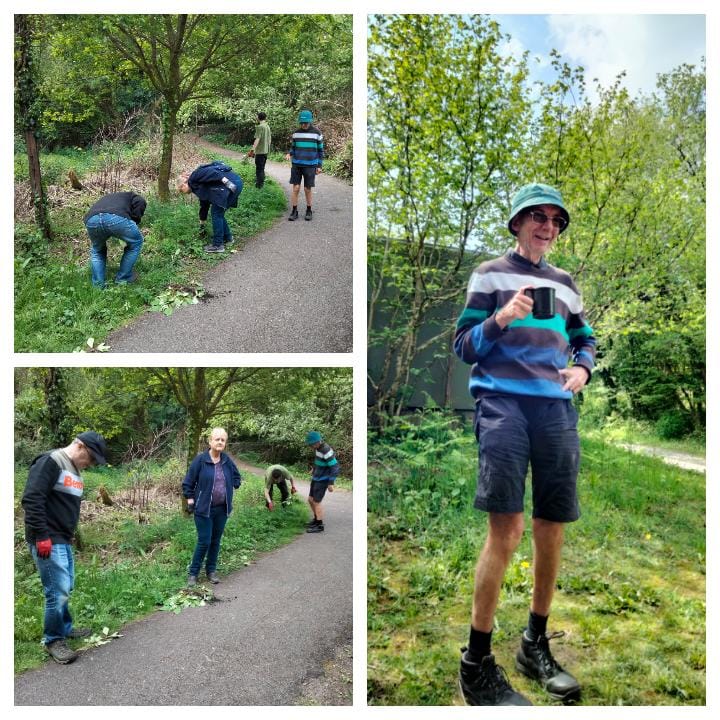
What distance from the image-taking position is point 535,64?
10.1ft

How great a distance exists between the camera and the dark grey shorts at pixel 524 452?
2527 mm

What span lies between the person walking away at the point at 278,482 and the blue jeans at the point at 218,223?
129cm

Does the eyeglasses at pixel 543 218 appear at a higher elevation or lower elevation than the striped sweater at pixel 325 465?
higher

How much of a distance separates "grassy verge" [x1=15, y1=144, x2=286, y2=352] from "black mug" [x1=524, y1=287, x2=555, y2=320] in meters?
1.63

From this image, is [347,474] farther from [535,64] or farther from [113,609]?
[535,64]

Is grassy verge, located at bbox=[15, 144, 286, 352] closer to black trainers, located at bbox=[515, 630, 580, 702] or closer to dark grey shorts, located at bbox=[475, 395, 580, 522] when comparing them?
A: dark grey shorts, located at bbox=[475, 395, 580, 522]

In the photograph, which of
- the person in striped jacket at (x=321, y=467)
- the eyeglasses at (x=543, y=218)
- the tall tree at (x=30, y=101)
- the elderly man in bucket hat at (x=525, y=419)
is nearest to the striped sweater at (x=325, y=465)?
the person in striped jacket at (x=321, y=467)

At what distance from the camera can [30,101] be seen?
3291 mm

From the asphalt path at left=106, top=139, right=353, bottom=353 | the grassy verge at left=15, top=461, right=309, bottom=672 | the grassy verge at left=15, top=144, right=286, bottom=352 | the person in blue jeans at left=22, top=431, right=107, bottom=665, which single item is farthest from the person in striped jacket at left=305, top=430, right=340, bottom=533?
the person in blue jeans at left=22, top=431, right=107, bottom=665

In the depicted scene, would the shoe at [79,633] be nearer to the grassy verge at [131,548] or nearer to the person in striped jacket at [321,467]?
the grassy verge at [131,548]

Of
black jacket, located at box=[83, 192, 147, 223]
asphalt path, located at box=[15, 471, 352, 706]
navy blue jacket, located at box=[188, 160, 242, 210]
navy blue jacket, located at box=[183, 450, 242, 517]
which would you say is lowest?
asphalt path, located at box=[15, 471, 352, 706]

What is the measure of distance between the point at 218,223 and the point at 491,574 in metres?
2.26

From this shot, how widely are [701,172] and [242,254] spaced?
7.82 ft

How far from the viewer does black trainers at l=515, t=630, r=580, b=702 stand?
263 centimetres
